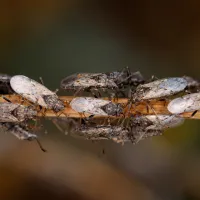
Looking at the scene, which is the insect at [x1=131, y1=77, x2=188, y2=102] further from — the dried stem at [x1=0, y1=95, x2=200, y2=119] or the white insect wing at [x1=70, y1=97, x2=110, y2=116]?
the white insect wing at [x1=70, y1=97, x2=110, y2=116]

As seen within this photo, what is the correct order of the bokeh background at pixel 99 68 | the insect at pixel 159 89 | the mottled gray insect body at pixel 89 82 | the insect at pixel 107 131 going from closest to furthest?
1. the insect at pixel 159 89
2. the insect at pixel 107 131
3. the mottled gray insect body at pixel 89 82
4. the bokeh background at pixel 99 68

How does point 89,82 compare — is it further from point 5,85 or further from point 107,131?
point 5,85

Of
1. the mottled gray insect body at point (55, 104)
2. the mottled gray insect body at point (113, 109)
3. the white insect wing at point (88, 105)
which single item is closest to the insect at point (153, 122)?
the mottled gray insect body at point (113, 109)

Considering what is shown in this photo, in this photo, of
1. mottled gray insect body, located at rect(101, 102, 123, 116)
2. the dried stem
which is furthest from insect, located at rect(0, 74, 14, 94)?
mottled gray insect body, located at rect(101, 102, 123, 116)

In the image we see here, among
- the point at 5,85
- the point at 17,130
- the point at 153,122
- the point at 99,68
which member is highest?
the point at 5,85

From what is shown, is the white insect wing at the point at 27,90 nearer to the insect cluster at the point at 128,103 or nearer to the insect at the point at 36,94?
the insect at the point at 36,94

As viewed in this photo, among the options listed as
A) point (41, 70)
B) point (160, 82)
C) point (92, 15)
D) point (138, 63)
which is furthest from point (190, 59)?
point (160, 82)

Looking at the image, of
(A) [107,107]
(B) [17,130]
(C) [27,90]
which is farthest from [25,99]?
(A) [107,107]
